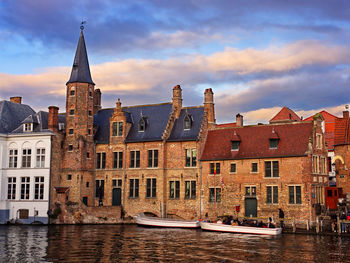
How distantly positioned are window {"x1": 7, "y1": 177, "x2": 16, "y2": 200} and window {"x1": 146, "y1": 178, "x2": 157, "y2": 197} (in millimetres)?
15692

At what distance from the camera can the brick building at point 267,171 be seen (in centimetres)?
4450

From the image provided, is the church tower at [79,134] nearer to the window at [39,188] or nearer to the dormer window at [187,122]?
the window at [39,188]

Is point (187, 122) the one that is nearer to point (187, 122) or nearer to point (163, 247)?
point (187, 122)

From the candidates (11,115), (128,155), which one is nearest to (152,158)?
(128,155)

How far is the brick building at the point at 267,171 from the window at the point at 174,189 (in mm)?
3306

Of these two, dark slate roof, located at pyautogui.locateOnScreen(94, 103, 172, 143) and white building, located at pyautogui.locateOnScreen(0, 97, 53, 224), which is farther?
dark slate roof, located at pyautogui.locateOnScreen(94, 103, 172, 143)

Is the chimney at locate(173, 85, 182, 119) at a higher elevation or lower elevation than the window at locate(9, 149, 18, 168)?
higher

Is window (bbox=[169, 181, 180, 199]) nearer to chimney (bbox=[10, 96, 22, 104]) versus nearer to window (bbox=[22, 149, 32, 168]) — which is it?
window (bbox=[22, 149, 32, 168])

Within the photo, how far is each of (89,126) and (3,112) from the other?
10.8 meters

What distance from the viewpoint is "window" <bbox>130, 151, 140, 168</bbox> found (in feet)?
177

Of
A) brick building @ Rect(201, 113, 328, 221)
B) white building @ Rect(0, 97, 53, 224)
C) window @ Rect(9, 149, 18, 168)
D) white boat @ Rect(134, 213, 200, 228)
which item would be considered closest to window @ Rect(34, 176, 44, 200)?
white building @ Rect(0, 97, 53, 224)

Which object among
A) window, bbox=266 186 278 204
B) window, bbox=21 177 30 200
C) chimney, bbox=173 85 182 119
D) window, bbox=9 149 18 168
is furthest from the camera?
chimney, bbox=173 85 182 119

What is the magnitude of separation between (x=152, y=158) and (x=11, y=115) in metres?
18.9

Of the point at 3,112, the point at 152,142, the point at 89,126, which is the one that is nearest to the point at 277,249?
the point at 152,142
